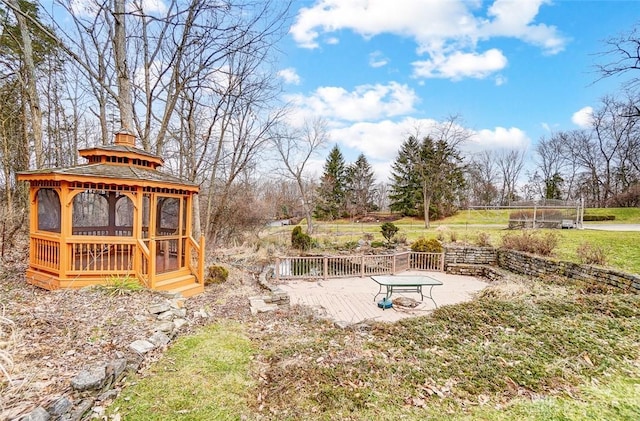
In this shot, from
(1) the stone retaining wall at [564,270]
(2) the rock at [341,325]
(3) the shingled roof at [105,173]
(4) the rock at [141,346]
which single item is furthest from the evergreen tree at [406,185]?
(4) the rock at [141,346]

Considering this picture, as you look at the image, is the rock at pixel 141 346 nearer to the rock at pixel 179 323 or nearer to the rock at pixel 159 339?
the rock at pixel 159 339

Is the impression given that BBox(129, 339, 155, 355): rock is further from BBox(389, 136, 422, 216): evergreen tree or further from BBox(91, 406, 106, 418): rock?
BBox(389, 136, 422, 216): evergreen tree

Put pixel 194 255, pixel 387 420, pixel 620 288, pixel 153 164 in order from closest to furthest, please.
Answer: pixel 387 420, pixel 620 288, pixel 153 164, pixel 194 255

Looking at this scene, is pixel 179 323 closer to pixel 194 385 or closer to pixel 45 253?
pixel 194 385

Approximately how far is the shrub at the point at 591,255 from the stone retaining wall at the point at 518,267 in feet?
1.31

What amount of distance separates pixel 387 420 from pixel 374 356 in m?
1.18

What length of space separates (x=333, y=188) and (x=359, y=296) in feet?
82.8

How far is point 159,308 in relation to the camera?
5023 millimetres

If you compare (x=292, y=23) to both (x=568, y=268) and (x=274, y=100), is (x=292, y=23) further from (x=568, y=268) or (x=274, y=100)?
(x=568, y=268)

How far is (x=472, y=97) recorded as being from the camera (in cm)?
1485

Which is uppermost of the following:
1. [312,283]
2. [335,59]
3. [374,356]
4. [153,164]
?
[335,59]

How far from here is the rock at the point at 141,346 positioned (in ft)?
12.0

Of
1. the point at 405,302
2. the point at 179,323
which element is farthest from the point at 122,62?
the point at 405,302

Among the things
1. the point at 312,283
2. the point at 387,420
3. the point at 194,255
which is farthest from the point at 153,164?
the point at 387,420
